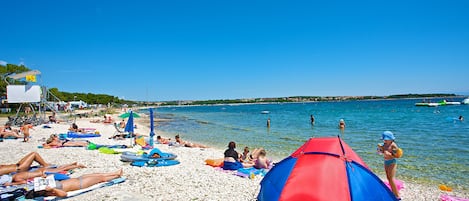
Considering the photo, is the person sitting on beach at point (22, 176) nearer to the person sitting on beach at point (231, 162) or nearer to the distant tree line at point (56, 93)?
the person sitting on beach at point (231, 162)

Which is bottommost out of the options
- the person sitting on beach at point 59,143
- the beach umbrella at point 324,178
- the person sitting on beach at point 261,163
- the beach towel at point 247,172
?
the beach towel at point 247,172

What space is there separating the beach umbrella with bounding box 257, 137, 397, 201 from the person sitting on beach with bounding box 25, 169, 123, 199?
14.1ft

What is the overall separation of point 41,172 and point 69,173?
744mm

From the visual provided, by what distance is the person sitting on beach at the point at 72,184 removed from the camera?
5777 millimetres

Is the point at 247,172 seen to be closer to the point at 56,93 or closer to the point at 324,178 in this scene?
the point at 324,178

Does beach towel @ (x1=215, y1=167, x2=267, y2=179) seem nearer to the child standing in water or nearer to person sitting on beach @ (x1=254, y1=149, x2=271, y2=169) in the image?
person sitting on beach @ (x1=254, y1=149, x2=271, y2=169)

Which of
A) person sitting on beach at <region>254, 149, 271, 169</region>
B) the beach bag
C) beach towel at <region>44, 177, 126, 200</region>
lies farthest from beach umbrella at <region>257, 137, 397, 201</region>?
the beach bag

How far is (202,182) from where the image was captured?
24.7ft

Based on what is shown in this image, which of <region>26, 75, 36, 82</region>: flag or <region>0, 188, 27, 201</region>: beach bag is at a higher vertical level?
<region>26, 75, 36, 82</region>: flag

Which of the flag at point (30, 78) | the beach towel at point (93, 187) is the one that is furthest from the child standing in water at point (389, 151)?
the flag at point (30, 78)

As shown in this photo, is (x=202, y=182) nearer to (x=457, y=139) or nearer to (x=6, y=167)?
(x=6, y=167)

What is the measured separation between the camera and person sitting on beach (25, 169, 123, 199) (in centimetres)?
578

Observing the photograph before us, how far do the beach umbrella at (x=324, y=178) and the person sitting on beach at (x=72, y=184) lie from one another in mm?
4308

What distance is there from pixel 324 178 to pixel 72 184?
5.49 meters
